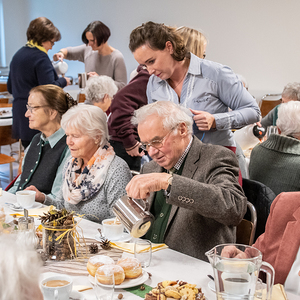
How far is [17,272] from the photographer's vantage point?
63cm

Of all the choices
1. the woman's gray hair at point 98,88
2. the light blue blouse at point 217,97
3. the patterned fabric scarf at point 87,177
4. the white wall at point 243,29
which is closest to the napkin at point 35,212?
the patterned fabric scarf at point 87,177

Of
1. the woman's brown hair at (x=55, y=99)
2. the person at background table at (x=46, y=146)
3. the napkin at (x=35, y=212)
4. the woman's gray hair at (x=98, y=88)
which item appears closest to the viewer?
the napkin at (x=35, y=212)

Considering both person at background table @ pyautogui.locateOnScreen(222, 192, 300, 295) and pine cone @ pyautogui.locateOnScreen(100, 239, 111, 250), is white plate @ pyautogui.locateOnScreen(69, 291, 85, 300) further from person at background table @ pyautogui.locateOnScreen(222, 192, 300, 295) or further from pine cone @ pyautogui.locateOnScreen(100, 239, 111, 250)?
person at background table @ pyautogui.locateOnScreen(222, 192, 300, 295)

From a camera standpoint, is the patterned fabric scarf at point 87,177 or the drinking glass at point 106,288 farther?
the patterned fabric scarf at point 87,177

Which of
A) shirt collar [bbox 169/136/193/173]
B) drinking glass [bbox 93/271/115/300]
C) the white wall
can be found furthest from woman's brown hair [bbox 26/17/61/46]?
the white wall

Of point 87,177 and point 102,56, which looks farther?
point 102,56

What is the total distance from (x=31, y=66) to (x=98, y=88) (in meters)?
0.77

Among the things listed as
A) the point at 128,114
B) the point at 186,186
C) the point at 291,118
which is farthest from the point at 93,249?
the point at 291,118

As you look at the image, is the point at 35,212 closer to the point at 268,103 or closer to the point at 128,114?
the point at 128,114

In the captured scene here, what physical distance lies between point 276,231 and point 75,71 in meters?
8.35

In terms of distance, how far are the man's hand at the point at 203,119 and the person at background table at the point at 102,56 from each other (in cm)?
216

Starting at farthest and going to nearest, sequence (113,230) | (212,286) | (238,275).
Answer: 1. (113,230)
2. (212,286)
3. (238,275)

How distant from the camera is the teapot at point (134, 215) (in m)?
1.45

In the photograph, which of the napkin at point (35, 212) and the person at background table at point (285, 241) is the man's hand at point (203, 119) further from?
the napkin at point (35, 212)
